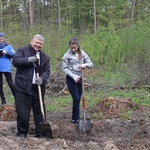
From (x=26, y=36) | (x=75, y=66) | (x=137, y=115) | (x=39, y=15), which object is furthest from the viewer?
(x=39, y=15)

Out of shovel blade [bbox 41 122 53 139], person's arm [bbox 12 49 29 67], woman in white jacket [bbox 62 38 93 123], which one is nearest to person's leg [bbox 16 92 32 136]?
shovel blade [bbox 41 122 53 139]

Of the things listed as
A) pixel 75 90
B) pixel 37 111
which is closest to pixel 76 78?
pixel 75 90

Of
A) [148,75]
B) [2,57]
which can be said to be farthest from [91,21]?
[2,57]

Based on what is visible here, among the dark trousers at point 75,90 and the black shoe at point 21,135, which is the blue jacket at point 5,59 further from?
the black shoe at point 21,135

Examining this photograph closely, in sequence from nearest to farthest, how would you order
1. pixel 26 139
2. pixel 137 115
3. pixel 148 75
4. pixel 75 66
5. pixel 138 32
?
pixel 26 139
pixel 75 66
pixel 137 115
pixel 148 75
pixel 138 32

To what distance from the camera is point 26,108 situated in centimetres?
557

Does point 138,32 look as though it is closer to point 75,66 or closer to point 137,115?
point 137,115

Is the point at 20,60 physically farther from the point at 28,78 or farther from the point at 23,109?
the point at 23,109

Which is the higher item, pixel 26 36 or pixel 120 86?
pixel 26 36

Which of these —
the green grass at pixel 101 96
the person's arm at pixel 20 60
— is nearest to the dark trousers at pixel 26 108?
the person's arm at pixel 20 60

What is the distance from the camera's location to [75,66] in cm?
639

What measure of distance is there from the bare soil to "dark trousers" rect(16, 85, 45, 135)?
204 millimetres

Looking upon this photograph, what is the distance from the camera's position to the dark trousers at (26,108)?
18.1 feet

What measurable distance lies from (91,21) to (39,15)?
19.1 feet
